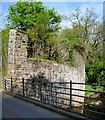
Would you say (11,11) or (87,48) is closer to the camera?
(87,48)

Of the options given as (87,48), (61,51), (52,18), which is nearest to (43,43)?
A: (61,51)

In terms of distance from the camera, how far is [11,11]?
Result: 34.9m

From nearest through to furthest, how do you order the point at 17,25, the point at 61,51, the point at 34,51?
the point at 34,51 < the point at 61,51 < the point at 17,25

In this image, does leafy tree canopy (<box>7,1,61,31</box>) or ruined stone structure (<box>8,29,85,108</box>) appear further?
leafy tree canopy (<box>7,1,61,31</box>)

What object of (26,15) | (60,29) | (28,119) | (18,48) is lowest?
(28,119)

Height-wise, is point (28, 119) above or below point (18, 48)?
below

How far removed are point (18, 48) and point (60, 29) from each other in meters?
16.8

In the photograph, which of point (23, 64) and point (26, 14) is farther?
point (26, 14)

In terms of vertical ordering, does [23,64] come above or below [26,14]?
below

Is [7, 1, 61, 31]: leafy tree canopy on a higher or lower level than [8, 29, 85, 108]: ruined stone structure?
higher

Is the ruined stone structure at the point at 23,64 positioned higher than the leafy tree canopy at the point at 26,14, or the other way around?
the leafy tree canopy at the point at 26,14

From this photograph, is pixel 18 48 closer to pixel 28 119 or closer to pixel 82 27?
pixel 28 119

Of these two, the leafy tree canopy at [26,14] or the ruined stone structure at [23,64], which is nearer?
the ruined stone structure at [23,64]

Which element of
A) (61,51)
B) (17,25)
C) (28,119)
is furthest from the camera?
(17,25)
